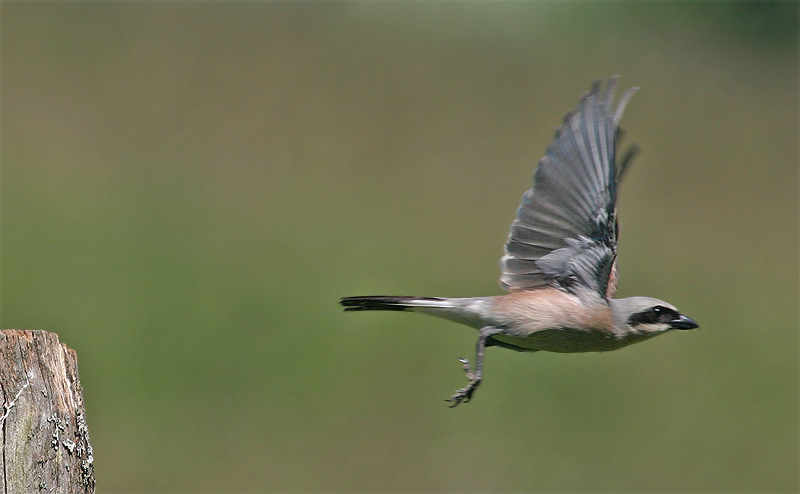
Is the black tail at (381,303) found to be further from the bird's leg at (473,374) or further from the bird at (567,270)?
the bird's leg at (473,374)

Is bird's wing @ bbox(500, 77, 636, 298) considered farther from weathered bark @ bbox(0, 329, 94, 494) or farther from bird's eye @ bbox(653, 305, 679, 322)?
weathered bark @ bbox(0, 329, 94, 494)

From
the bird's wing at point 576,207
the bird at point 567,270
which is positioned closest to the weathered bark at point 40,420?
the bird at point 567,270

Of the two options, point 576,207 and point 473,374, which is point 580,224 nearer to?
point 576,207

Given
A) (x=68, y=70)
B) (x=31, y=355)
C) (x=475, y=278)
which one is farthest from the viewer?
(x=68, y=70)

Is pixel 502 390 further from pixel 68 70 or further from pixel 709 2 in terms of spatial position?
pixel 709 2

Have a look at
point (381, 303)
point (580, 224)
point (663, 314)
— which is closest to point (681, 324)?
point (663, 314)

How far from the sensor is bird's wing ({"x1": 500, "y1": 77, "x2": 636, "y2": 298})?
3967 mm

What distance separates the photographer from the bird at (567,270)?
399 cm

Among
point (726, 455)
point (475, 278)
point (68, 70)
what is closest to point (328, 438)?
point (475, 278)

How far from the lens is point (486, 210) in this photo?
518 inches

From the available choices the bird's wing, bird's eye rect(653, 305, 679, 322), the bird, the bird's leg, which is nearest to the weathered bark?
the bird

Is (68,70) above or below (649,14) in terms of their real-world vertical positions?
below

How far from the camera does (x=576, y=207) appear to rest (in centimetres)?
407

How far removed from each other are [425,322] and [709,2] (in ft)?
42.9
